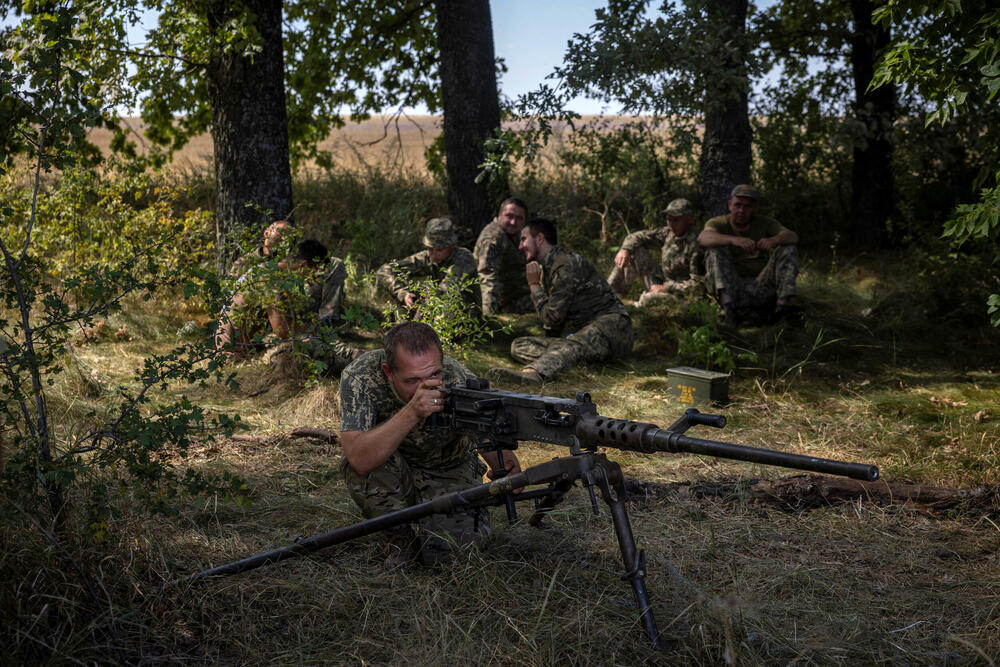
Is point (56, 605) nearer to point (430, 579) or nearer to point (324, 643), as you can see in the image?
point (324, 643)

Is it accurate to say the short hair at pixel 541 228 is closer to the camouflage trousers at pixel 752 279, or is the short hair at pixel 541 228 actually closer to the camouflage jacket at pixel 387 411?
the camouflage trousers at pixel 752 279

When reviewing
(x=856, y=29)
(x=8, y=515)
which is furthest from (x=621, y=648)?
(x=856, y=29)

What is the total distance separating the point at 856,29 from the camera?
39.5 ft

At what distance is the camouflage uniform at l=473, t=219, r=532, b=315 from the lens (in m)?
8.69

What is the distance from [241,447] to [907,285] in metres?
7.77

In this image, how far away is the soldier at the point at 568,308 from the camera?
7.66 metres

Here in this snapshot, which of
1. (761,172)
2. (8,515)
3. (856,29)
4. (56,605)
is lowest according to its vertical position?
(56,605)

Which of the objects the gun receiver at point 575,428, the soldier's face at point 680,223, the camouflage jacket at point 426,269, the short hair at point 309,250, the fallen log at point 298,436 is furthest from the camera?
the soldier's face at point 680,223

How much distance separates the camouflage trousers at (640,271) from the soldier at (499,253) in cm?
136

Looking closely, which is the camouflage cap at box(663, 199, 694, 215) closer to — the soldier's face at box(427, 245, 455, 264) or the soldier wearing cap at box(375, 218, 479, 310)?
the soldier wearing cap at box(375, 218, 479, 310)

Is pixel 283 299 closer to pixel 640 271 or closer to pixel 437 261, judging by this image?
pixel 437 261

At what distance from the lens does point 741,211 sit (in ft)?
28.8

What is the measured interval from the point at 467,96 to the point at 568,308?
12.0ft

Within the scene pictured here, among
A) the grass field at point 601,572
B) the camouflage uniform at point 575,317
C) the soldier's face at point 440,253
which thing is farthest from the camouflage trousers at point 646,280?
the grass field at point 601,572
